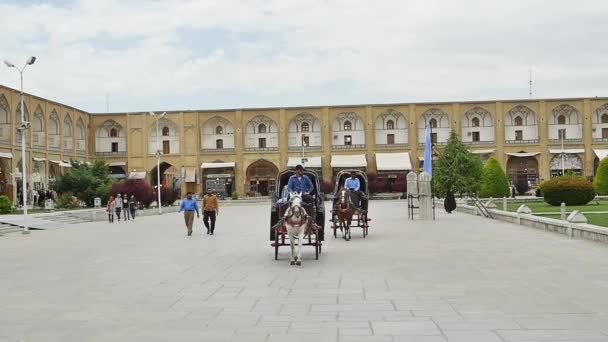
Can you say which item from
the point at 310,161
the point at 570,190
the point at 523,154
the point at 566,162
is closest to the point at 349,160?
the point at 310,161

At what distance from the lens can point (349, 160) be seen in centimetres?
6172

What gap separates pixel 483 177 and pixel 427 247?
89.3 ft

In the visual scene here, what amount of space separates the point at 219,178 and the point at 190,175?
259 cm

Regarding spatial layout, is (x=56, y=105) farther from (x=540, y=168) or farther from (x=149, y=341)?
(x=149, y=341)

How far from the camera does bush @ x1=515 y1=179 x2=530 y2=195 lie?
192 ft

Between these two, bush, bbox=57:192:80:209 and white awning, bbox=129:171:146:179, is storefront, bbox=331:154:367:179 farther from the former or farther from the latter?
bush, bbox=57:192:80:209

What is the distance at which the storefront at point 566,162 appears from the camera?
5978cm

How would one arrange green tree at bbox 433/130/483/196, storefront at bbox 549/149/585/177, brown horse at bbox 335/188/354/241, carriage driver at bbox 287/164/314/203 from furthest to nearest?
storefront at bbox 549/149/585/177 < green tree at bbox 433/130/483/196 < brown horse at bbox 335/188/354/241 < carriage driver at bbox 287/164/314/203

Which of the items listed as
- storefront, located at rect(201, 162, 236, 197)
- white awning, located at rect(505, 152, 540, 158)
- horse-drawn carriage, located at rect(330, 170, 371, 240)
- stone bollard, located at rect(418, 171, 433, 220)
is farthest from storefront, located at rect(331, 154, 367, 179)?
horse-drawn carriage, located at rect(330, 170, 371, 240)

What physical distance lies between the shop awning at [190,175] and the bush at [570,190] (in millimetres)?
39898

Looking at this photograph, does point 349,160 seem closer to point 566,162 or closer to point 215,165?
point 215,165

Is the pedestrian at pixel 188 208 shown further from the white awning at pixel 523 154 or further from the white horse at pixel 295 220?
the white awning at pixel 523 154

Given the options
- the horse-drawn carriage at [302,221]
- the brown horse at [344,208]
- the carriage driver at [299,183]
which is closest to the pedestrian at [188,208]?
the brown horse at [344,208]

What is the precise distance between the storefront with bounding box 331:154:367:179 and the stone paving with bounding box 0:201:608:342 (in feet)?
154
